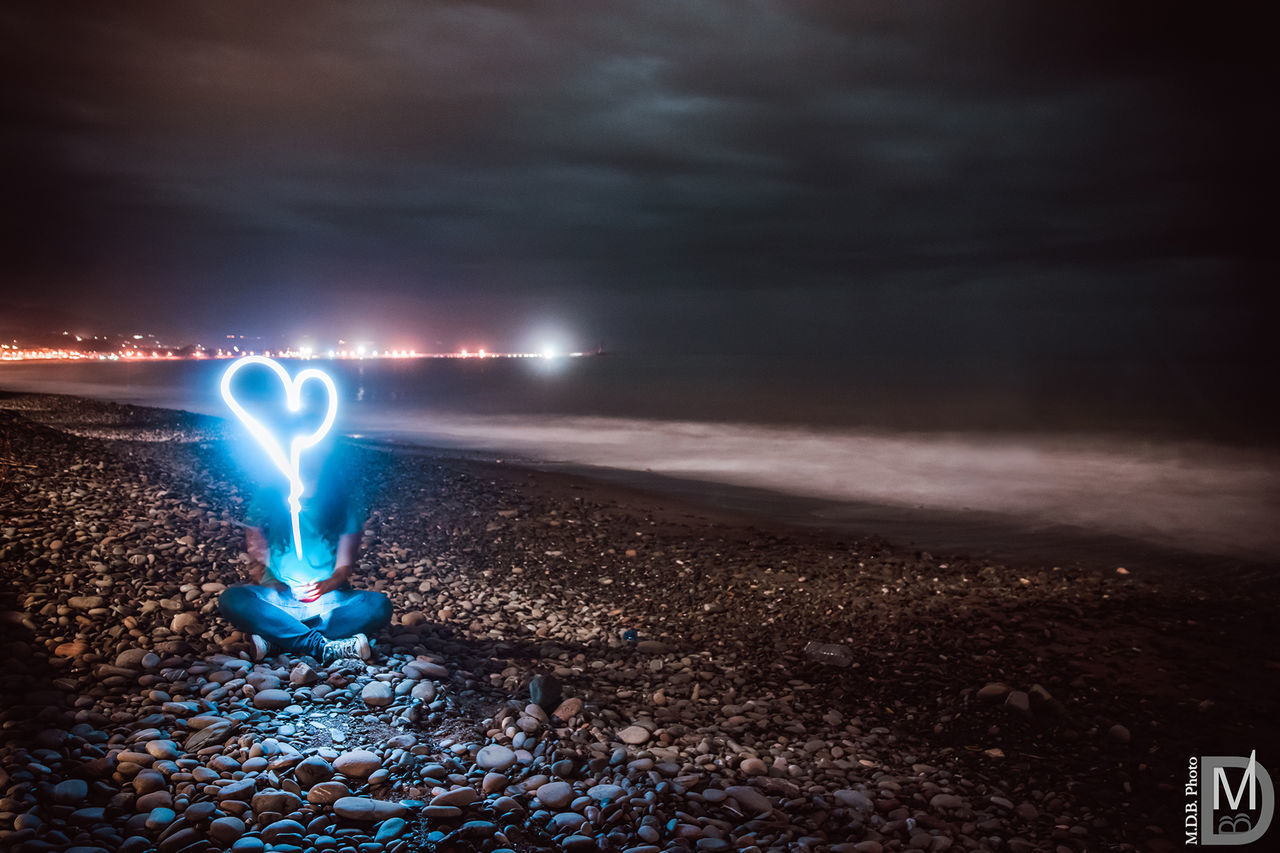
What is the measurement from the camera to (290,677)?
5742mm

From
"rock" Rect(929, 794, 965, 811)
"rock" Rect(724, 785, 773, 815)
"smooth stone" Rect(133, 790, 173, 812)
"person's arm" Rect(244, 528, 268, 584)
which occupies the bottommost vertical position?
"rock" Rect(929, 794, 965, 811)

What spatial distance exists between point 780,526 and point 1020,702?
311 inches

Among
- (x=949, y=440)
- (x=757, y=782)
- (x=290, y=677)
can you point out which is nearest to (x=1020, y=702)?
(x=757, y=782)

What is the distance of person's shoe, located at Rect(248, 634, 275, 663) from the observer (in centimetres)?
607

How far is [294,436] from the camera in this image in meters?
5.96

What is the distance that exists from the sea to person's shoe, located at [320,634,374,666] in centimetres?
199

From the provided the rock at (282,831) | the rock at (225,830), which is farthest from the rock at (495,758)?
the rock at (225,830)

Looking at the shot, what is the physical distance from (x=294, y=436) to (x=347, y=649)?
1.79m

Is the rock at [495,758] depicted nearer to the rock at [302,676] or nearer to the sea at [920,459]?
the rock at [302,676]

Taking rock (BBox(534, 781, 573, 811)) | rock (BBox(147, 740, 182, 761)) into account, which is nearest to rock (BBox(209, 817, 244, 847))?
rock (BBox(147, 740, 182, 761))

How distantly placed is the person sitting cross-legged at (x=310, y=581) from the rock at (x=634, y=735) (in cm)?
229

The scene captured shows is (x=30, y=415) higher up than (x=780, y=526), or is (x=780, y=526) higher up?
(x=30, y=415)

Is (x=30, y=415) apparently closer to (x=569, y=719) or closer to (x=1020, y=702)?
(x=569, y=719)

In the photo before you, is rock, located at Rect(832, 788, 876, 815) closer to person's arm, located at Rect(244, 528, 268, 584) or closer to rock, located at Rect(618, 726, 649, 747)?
rock, located at Rect(618, 726, 649, 747)
